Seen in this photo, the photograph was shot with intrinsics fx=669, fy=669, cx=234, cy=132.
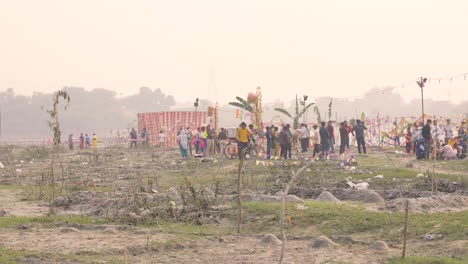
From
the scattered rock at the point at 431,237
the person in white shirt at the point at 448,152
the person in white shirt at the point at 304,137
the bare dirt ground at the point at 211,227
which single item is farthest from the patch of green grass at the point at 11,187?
the person in white shirt at the point at 304,137

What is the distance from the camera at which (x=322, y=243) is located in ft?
29.2

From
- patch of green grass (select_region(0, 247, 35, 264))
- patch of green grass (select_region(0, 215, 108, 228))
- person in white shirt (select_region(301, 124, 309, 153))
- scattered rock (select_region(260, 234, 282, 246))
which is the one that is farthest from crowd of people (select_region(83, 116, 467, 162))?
patch of green grass (select_region(0, 247, 35, 264))

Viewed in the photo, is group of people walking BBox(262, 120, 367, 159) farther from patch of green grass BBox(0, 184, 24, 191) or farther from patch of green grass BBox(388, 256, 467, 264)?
patch of green grass BBox(388, 256, 467, 264)

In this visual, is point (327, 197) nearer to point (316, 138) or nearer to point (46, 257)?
point (46, 257)

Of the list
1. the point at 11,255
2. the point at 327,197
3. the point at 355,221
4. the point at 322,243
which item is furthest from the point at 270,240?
the point at 327,197

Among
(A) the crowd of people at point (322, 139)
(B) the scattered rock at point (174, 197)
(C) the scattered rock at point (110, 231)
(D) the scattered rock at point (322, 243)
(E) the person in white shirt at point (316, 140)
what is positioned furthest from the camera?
(E) the person in white shirt at point (316, 140)

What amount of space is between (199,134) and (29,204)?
54.1 ft

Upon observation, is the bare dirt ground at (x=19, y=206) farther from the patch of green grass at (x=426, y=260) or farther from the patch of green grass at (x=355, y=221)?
the patch of green grass at (x=426, y=260)

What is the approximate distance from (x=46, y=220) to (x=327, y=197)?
522cm

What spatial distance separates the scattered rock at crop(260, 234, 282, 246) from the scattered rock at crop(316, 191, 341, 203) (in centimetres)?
355

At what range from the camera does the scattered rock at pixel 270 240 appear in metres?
9.12

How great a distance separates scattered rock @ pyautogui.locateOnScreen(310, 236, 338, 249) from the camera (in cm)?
888

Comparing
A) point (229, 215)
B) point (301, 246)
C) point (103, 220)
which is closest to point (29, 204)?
point (103, 220)

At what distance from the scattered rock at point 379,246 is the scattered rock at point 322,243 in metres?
0.50
